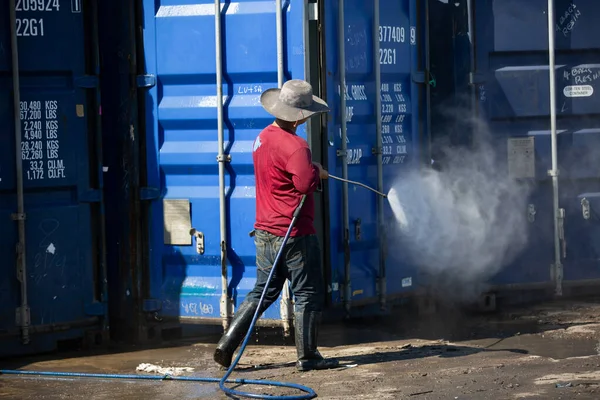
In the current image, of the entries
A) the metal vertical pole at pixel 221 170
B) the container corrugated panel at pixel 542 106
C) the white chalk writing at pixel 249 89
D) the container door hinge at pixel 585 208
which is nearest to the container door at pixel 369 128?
the white chalk writing at pixel 249 89

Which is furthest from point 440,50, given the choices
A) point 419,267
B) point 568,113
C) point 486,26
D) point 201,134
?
point 201,134

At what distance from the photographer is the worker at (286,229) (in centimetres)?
784

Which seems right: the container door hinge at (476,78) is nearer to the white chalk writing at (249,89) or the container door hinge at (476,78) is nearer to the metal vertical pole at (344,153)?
the metal vertical pole at (344,153)

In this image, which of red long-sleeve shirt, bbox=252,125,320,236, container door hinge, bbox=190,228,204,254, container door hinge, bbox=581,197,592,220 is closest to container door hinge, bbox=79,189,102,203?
container door hinge, bbox=190,228,204,254

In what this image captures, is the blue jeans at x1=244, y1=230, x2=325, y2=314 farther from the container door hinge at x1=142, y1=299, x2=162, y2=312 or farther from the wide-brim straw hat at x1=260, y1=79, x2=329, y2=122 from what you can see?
the container door hinge at x1=142, y1=299, x2=162, y2=312

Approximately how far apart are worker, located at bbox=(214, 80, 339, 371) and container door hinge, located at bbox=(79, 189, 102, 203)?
1710 millimetres

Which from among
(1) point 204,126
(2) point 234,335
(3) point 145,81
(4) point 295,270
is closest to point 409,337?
(4) point 295,270

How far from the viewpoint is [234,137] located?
8.80 metres

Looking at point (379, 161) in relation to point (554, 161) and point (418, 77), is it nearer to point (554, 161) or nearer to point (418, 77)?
point (418, 77)

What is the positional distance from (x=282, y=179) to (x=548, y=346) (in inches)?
99.6

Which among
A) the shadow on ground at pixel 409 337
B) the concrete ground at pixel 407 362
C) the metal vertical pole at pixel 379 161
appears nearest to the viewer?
the concrete ground at pixel 407 362

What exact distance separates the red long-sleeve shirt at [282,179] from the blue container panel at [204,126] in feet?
2.47

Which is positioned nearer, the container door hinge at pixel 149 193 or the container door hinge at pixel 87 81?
the container door hinge at pixel 87 81

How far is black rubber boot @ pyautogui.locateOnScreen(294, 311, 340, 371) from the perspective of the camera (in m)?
7.87
